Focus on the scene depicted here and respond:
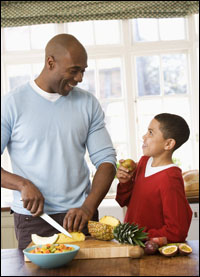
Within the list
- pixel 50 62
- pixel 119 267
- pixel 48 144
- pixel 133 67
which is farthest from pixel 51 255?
pixel 133 67

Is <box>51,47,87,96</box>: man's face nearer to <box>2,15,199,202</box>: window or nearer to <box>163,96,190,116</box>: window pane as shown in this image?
<box>2,15,199,202</box>: window

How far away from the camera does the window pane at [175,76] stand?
15.6 feet

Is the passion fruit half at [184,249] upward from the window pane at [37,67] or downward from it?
downward

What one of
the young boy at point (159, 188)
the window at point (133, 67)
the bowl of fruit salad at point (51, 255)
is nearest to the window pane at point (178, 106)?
the window at point (133, 67)

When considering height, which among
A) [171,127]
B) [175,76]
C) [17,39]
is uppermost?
[17,39]

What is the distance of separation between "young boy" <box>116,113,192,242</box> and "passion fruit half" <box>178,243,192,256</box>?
13cm

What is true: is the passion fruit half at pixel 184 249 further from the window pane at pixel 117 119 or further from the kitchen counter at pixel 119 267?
the window pane at pixel 117 119

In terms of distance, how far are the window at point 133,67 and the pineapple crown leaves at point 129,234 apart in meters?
3.00

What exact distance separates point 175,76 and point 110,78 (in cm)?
66

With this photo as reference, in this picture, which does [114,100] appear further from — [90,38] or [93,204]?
[93,204]

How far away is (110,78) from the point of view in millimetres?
4734

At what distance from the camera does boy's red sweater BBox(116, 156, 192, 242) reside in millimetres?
1780

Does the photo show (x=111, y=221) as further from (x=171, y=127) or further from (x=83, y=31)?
(x=83, y=31)

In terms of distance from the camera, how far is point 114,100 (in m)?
4.71
